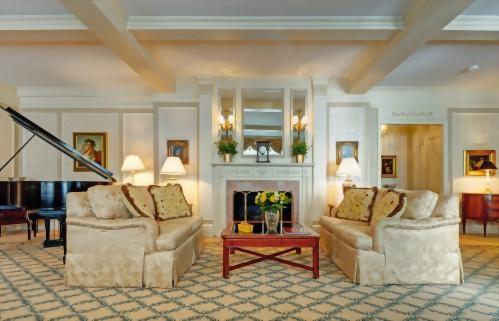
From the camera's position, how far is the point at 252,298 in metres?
3.24

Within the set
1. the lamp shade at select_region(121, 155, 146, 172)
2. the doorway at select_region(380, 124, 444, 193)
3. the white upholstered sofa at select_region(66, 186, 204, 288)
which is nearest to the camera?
the white upholstered sofa at select_region(66, 186, 204, 288)

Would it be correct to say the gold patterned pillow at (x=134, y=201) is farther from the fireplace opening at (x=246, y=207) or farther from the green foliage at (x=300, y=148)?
the green foliage at (x=300, y=148)

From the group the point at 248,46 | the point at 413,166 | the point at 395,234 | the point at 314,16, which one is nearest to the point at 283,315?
the point at 395,234

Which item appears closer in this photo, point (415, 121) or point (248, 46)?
point (248, 46)

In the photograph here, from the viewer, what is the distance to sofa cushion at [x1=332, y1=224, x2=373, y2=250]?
3.66 metres

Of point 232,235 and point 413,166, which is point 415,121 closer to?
point 413,166

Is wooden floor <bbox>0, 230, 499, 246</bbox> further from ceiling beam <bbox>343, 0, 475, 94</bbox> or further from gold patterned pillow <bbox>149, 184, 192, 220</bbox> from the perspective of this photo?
ceiling beam <bbox>343, 0, 475, 94</bbox>

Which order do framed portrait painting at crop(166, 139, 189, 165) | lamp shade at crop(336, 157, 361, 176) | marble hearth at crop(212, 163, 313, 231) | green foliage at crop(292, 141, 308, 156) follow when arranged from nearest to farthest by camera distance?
lamp shade at crop(336, 157, 361, 176)
green foliage at crop(292, 141, 308, 156)
marble hearth at crop(212, 163, 313, 231)
framed portrait painting at crop(166, 139, 189, 165)

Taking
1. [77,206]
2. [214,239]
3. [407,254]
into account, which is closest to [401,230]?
[407,254]

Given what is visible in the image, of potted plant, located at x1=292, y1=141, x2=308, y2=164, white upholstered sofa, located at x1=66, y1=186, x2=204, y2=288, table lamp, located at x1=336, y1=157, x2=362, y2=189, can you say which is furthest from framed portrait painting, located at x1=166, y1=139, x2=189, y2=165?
white upholstered sofa, located at x1=66, y1=186, x2=204, y2=288

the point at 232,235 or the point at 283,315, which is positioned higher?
the point at 232,235

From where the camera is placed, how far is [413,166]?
9.33 meters

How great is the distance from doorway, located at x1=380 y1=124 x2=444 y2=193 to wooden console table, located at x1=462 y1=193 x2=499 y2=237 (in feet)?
5.12

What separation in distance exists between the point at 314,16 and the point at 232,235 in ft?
7.96
